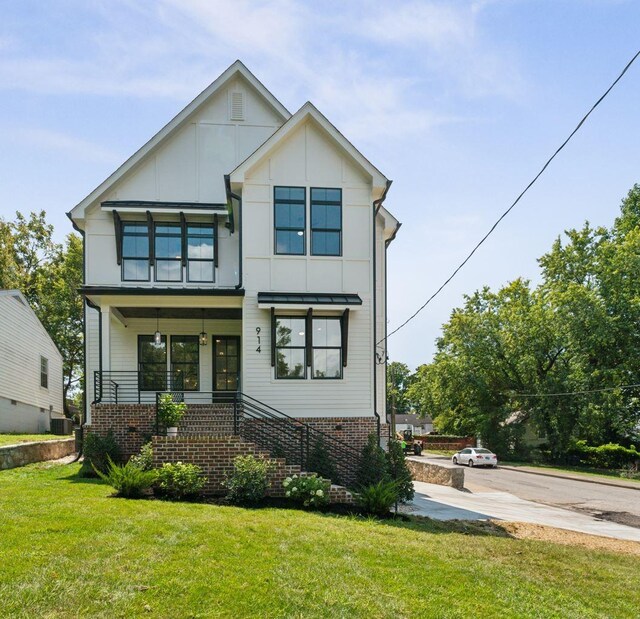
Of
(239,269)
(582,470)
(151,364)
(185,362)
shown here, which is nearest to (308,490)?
(239,269)

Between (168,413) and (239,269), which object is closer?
(168,413)

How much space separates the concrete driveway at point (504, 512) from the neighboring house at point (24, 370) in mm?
15889

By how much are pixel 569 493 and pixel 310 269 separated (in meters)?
14.4

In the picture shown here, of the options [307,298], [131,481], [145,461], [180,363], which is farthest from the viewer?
[180,363]

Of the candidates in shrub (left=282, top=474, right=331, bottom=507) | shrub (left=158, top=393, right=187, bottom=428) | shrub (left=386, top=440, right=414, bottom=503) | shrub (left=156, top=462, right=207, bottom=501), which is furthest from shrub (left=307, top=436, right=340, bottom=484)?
shrub (left=158, top=393, right=187, bottom=428)

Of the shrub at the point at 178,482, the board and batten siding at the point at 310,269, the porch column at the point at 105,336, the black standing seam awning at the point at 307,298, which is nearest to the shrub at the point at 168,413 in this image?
the board and batten siding at the point at 310,269

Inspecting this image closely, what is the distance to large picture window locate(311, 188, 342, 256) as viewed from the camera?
16359 millimetres

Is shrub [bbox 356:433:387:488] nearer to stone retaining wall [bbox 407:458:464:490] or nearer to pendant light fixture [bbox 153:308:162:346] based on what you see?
pendant light fixture [bbox 153:308:162:346]

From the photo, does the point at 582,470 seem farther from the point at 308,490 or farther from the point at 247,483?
the point at 247,483

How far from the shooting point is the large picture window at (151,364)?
17.8 meters

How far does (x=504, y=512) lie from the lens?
16.1 m

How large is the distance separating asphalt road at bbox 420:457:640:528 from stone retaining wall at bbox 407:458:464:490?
0.81m

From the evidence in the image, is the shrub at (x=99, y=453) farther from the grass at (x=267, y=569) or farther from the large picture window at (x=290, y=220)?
the large picture window at (x=290, y=220)

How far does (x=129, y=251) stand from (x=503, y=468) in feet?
89.7
